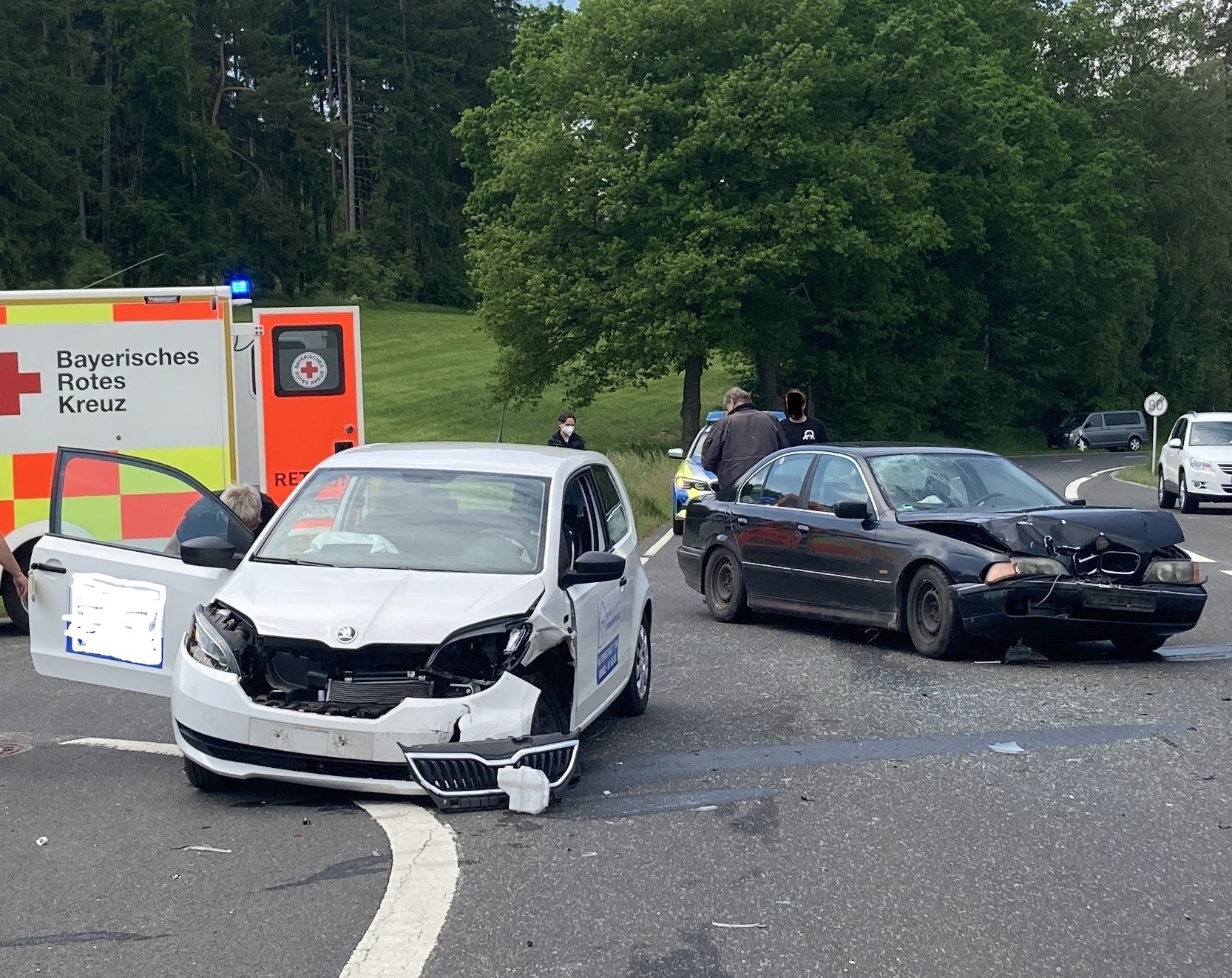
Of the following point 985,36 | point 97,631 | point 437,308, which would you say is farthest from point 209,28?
point 97,631

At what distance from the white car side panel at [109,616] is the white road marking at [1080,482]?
23.3 m

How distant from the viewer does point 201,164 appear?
76.4 m

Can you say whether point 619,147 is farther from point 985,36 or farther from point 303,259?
point 303,259

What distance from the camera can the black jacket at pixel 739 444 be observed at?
14867 millimetres

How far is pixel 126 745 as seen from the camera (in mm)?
8234

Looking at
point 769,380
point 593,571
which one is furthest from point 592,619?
point 769,380

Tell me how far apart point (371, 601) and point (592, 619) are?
1.25 meters

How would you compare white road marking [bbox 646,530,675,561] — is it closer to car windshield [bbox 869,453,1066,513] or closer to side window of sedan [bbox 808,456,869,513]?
side window of sedan [bbox 808,456,869,513]

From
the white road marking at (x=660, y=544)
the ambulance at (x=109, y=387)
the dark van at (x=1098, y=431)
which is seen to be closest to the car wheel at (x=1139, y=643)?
the ambulance at (x=109, y=387)

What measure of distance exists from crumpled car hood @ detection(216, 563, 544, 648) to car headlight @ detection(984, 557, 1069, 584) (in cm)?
397

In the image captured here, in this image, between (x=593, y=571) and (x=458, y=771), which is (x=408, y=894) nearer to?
(x=458, y=771)

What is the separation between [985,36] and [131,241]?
38.5 metres

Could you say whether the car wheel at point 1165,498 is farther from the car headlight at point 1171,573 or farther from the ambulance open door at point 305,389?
the car headlight at point 1171,573

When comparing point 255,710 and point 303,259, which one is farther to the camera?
point 303,259
